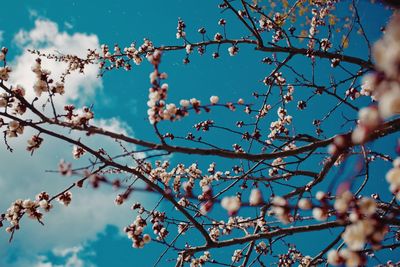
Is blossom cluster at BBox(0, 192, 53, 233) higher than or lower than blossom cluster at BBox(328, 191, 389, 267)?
higher

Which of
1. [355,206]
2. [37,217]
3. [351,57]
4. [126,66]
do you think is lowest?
[355,206]

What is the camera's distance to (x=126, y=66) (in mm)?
7539

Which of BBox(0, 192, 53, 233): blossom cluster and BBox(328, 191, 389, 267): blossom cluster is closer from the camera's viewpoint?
BBox(328, 191, 389, 267): blossom cluster

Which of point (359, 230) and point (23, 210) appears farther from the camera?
point (23, 210)

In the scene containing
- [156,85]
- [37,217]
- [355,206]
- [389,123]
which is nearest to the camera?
[355,206]

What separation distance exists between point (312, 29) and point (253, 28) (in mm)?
2863

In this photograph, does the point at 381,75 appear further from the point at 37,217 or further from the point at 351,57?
the point at 351,57

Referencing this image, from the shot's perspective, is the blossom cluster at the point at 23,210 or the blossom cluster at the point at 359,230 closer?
the blossom cluster at the point at 359,230

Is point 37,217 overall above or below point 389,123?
below

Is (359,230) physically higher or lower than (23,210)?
lower

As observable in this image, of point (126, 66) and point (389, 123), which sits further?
point (126, 66)

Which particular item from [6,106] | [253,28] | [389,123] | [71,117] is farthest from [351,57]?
[6,106]

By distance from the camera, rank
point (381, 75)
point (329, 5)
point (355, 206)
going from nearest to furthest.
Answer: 1. point (381, 75)
2. point (355, 206)
3. point (329, 5)

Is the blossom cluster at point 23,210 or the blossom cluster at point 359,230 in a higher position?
the blossom cluster at point 23,210
